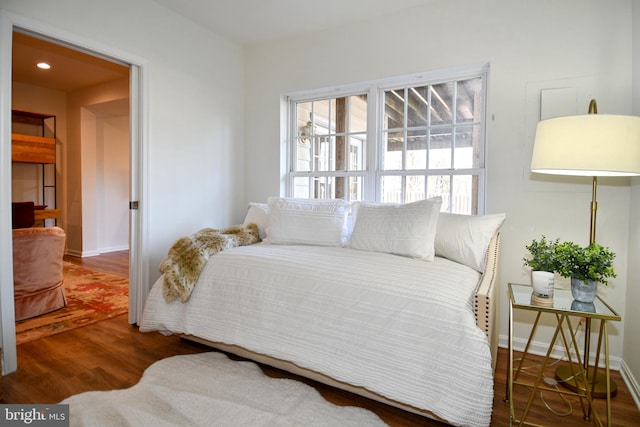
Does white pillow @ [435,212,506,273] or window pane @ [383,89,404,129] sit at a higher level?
window pane @ [383,89,404,129]

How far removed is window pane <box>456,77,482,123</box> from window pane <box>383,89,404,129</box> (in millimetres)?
467

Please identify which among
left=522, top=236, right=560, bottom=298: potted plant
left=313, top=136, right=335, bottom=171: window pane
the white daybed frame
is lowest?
the white daybed frame

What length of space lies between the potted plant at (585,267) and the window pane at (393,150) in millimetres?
1597

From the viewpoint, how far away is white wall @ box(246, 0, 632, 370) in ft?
7.21

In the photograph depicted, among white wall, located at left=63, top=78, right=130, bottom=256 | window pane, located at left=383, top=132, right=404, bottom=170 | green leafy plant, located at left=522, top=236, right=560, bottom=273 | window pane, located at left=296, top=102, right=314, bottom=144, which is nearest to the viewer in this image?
green leafy plant, located at left=522, top=236, right=560, bottom=273

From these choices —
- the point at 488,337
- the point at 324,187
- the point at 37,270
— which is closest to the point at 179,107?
the point at 324,187

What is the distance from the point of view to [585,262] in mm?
1583

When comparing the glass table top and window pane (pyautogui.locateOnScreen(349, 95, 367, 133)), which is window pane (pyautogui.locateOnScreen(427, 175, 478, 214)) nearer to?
window pane (pyautogui.locateOnScreen(349, 95, 367, 133))

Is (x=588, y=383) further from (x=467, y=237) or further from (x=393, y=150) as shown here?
(x=393, y=150)

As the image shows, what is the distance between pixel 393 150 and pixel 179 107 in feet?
6.27

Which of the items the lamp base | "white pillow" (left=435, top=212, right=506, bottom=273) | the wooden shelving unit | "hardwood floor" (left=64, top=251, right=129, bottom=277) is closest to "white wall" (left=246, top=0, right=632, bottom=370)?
the lamp base

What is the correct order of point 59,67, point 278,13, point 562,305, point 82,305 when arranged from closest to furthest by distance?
point 562,305
point 278,13
point 82,305
point 59,67

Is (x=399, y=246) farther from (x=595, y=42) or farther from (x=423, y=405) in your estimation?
(x=595, y=42)

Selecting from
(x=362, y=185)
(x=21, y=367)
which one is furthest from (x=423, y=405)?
(x=21, y=367)
